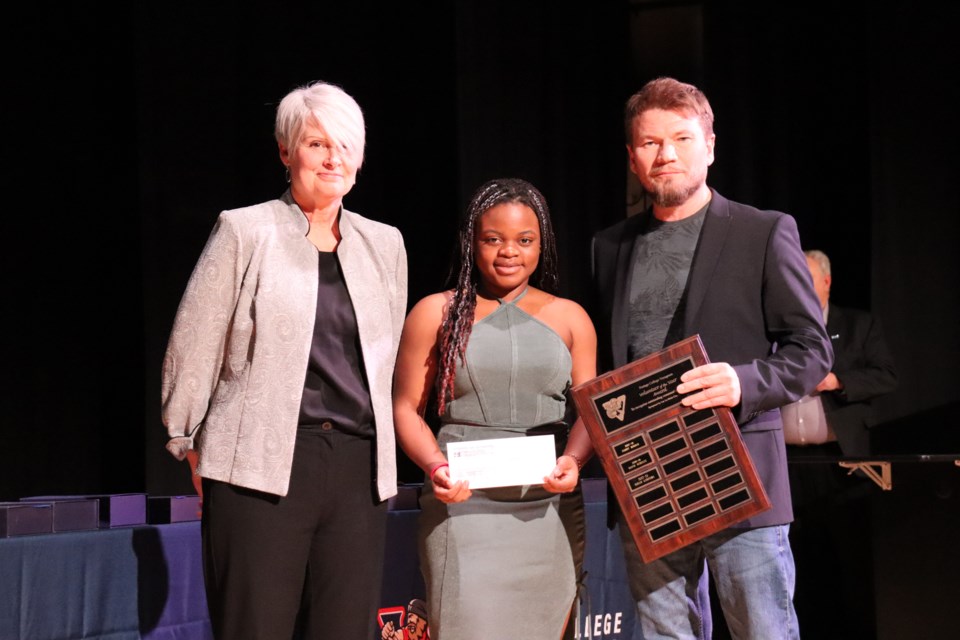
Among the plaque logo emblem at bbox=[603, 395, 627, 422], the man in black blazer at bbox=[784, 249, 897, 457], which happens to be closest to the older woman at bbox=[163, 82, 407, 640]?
the plaque logo emblem at bbox=[603, 395, 627, 422]

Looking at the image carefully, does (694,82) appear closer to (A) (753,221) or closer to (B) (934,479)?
(B) (934,479)

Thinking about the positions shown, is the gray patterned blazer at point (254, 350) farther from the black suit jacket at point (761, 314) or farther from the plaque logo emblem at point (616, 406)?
the black suit jacket at point (761, 314)

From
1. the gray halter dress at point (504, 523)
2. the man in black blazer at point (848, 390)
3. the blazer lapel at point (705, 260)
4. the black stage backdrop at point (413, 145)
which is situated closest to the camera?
the blazer lapel at point (705, 260)

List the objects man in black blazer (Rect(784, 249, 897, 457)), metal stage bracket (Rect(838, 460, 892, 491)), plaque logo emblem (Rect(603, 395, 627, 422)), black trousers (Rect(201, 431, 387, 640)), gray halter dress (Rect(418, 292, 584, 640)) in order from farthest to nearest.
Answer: man in black blazer (Rect(784, 249, 897, 457))
metal stage bracket (Rect(838, 460, 892, 491))
gray halter dress (Rect(418, 292, 584, 640))
plaque logo emblem (Rect(603, 395, 627, 422))
black trousers (Rect(201, 431, 387, 640))

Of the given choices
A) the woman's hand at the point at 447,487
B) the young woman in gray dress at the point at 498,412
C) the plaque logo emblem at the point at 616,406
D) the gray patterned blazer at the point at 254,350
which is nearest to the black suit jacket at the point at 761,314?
the plaque logo emblem at the point at 616,406

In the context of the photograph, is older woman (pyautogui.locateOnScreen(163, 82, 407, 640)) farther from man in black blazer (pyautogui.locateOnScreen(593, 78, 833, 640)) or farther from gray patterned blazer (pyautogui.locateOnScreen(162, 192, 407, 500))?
man in black blazer (pyautogui.locateOnScreen(593, 78, 833, 640))

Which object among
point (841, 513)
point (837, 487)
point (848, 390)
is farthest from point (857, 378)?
point (841, 513)

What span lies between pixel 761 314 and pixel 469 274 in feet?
2.42

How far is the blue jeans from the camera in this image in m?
2.56

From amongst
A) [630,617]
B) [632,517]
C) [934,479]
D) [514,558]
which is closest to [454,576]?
[514,558]

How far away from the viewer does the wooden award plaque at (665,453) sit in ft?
8.29

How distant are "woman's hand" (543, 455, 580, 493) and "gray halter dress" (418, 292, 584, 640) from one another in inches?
4.9

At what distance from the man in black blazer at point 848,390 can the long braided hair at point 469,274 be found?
2537 millimetres

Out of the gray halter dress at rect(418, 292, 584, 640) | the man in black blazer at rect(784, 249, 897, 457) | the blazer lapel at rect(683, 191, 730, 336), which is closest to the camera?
the blazer lapel at rect(683, 191, 730, 336)
